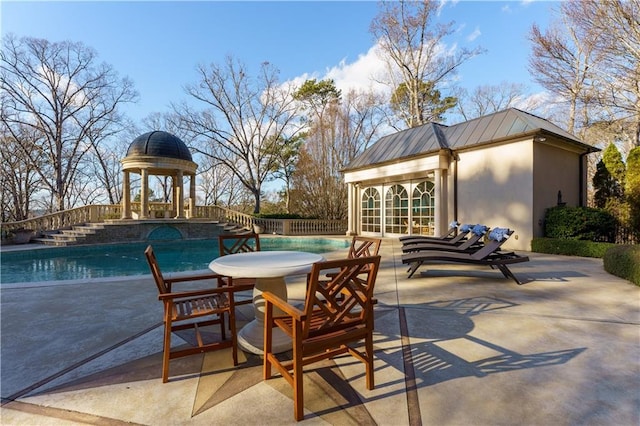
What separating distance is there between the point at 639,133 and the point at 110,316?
22315mm

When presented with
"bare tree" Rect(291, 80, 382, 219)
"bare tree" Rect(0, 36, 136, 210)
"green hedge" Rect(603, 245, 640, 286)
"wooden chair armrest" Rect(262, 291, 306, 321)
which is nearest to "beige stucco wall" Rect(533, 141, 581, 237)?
"green hedge" Rect(603, 245, 640, 286)

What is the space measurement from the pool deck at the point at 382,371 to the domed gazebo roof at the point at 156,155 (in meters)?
13.6

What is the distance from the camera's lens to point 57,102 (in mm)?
19000

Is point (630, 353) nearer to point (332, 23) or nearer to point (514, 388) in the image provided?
point (514, 388)

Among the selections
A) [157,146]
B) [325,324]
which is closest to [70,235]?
[157,146]

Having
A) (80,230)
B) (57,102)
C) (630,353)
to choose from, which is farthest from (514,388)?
(57,102)

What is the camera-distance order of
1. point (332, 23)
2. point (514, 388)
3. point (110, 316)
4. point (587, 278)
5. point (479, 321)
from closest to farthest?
point (514, 388) < point (479, 321) < point (110, 316) < point (587, 278) < point (332, 23)

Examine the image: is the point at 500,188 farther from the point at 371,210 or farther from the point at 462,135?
the point at 371,210

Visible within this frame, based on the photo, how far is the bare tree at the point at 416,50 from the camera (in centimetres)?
1778

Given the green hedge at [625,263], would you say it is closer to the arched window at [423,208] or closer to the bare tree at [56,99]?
the arched window at [423,208]

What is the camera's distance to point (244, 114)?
22891 mm

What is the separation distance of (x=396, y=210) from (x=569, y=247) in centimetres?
683

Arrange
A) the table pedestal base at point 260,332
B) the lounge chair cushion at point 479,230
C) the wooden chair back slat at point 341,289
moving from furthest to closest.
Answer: the lounge chair cushion at point 479,230, the table pedestal base at point 260,332, the wooden chair back slat at point 341,289

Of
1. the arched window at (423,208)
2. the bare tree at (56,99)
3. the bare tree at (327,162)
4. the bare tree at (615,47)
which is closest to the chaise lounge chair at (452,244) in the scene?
the arched window at (423,208)
